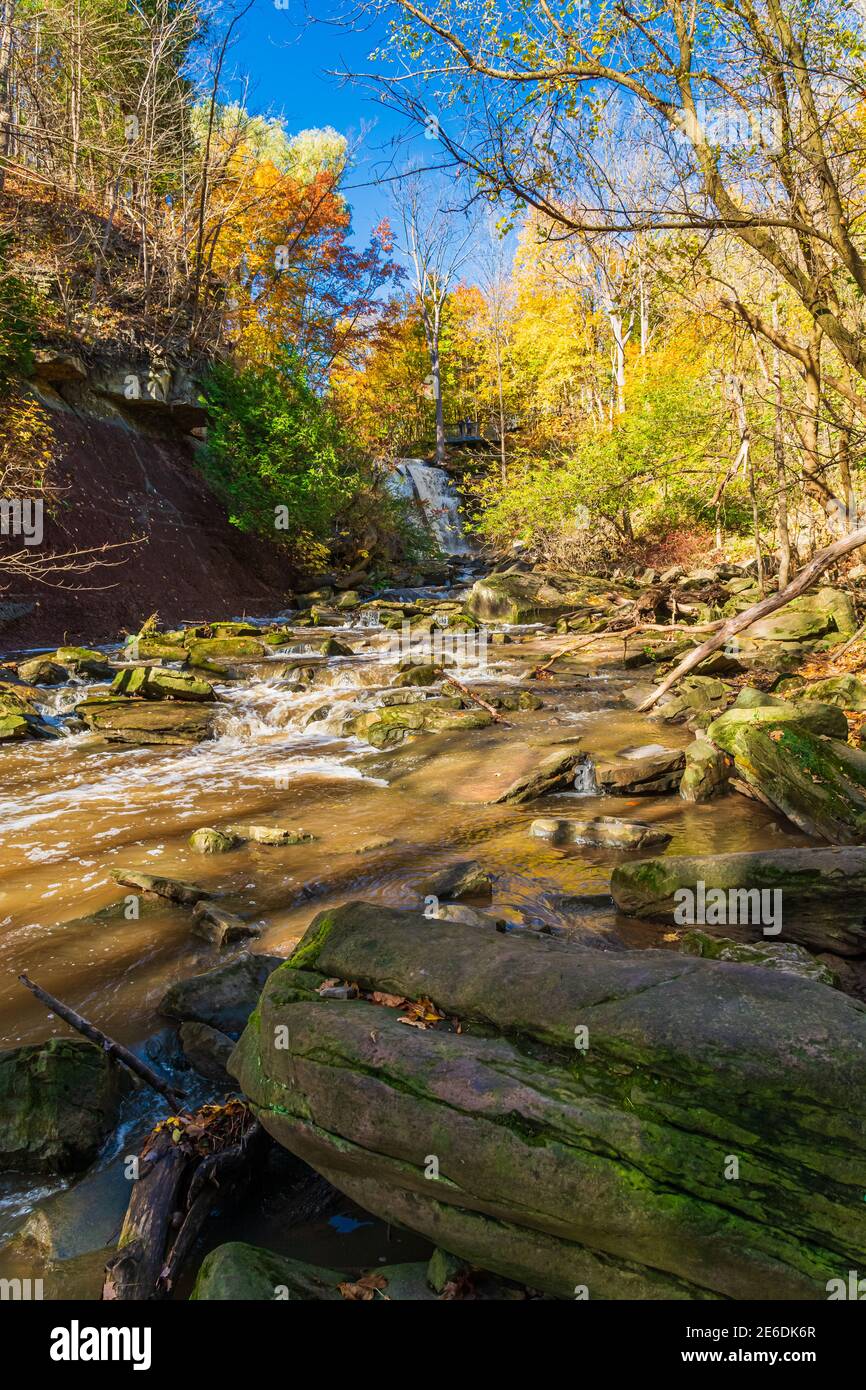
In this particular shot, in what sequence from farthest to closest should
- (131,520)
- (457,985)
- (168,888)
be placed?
1. (131,520)
2. (168,888)
3. (457,985)

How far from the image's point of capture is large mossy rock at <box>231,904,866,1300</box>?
2256mm

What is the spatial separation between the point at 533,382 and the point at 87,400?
2476 cm

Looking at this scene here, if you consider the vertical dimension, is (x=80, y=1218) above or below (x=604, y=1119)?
below

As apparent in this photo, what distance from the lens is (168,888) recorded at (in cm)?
577

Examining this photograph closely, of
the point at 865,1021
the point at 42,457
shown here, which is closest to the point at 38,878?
the point at 865,1021

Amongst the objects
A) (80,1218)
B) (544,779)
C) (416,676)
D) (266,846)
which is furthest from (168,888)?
(416,676)

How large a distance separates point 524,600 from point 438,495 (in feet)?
51.3

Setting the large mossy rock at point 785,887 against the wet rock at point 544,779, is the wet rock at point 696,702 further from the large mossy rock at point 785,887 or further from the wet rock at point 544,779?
the large mossy rock at point 785,887

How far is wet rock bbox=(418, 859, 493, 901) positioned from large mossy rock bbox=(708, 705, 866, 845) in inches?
119

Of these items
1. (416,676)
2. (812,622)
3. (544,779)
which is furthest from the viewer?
(812,622)

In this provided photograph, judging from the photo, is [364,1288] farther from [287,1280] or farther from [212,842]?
[212,842]

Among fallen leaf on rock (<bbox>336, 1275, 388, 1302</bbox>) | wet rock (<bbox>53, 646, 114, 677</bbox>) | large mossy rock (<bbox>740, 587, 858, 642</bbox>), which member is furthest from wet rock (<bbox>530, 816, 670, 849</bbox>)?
wet rock (<bbox>53, 646, 114, 677</bbox>)
